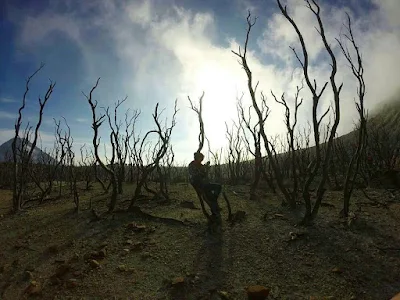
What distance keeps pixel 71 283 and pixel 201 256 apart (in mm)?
2483

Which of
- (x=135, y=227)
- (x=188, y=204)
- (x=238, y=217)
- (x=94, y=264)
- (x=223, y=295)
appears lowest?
(x=223, y=295)

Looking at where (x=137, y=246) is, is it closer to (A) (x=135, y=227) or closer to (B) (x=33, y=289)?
Answer: (A) (x=135, y=227)

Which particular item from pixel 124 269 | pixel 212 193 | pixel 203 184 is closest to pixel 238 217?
pixel 212 193

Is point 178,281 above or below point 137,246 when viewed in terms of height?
below

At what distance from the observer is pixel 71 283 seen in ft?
16.8

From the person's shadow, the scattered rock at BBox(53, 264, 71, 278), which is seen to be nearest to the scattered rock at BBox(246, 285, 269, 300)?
the person's shadow

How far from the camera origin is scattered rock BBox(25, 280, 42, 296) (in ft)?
16.2

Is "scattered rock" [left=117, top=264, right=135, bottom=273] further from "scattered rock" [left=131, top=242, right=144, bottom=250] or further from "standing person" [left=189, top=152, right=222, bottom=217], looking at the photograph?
"standing person" [left=189, top=152, right=222, bottom=217]

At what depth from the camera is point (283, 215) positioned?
308 inches

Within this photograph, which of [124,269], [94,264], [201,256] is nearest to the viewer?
[124,269]

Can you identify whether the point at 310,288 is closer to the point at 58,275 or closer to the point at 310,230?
the point at 310,230

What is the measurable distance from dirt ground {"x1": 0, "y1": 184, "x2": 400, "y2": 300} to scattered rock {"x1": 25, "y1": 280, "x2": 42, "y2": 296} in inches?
0.6

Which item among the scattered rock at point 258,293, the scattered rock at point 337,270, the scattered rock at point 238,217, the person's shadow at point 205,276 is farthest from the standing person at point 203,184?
the scattered rock at point 337,270

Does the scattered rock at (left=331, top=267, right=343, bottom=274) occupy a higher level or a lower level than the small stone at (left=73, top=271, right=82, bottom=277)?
higher
